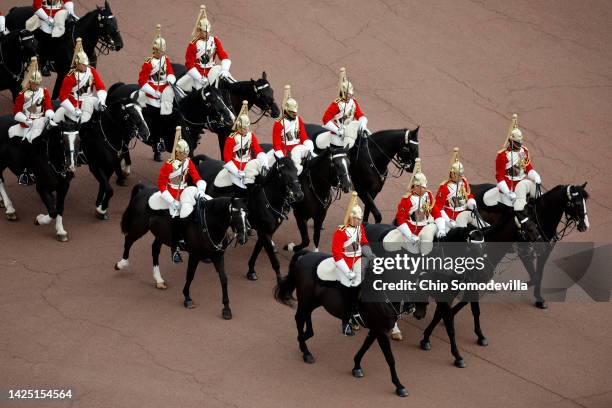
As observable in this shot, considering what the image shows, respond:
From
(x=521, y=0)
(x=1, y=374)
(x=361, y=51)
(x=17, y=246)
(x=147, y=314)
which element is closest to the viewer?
(x=1, y=374)

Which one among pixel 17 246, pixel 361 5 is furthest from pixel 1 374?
pixel 361 5

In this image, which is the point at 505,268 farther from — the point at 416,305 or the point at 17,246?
the point at 17,246

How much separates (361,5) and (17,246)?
34.4ft

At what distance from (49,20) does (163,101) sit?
2.97 metres

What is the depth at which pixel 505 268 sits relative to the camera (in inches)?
666

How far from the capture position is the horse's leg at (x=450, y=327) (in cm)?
1448

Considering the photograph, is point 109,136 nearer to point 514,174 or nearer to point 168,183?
A: point 168,183

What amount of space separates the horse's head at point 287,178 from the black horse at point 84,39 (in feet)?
16.0

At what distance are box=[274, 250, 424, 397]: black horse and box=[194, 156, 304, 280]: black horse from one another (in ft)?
3.57

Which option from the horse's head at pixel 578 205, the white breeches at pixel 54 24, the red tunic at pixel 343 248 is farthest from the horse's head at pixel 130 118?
the horse's head at pixel 578 205

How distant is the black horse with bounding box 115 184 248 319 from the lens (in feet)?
48.2

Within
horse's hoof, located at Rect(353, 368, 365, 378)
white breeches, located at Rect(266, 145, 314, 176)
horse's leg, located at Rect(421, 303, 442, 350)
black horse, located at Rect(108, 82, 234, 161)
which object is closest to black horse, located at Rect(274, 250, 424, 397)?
horse's hoof, located at Rect(353, 368, 365, 378)

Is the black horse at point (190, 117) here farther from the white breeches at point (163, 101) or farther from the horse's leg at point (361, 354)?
the horse's leg at point (361, 354)

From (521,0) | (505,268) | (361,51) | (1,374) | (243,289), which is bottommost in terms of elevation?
(1,374)
